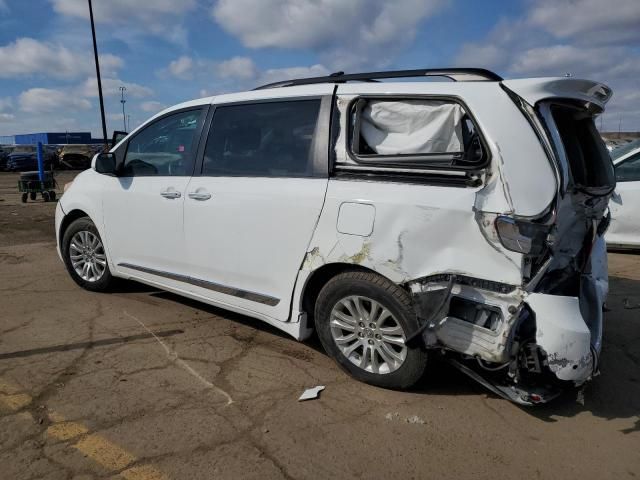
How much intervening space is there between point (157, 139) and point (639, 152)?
6350 mm

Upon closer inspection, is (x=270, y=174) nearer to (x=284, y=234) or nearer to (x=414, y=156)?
(x=284, y=234)

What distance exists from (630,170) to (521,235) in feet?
18.5

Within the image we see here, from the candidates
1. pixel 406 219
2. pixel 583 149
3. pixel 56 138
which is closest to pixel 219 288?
pixel 406 219

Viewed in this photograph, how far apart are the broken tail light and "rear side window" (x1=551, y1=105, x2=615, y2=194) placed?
0.58 m

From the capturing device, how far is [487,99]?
115 inches

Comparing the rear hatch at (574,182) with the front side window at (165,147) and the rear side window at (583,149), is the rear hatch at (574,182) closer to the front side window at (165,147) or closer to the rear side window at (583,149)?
the rear side window at (583,149)

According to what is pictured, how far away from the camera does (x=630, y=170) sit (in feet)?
23.6

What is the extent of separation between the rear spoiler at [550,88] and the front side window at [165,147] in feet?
8.23

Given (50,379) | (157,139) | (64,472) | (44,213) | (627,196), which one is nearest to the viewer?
(64,472)

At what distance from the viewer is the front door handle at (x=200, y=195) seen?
3958 millimetres

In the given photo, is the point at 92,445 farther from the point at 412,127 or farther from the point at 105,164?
the point at 105,164

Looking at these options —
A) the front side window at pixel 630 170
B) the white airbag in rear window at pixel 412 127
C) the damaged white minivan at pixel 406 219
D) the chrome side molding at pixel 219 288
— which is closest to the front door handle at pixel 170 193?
the damaged white minivan at pixel 406 219

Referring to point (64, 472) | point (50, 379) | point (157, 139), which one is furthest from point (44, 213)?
point (64, 472)

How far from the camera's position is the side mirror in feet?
15.5
